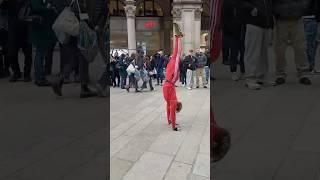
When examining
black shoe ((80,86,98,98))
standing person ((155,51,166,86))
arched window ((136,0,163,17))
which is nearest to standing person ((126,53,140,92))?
standing person ((155,51,166,86))

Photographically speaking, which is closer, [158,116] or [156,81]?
[158,116]

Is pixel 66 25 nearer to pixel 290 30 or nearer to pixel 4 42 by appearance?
pixel 4 42

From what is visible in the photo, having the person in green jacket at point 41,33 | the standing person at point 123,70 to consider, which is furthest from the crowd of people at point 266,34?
the standing person at point 123,70

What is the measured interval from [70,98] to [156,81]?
50.5 feet

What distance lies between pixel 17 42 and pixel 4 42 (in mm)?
39

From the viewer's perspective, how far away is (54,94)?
126cm

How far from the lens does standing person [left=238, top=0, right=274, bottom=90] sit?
3.67 feet

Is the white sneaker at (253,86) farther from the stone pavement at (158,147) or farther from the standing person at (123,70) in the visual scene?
the standing person at (123,70)

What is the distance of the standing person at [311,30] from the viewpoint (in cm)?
111

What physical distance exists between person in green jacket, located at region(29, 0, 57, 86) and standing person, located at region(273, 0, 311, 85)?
0.59 metres

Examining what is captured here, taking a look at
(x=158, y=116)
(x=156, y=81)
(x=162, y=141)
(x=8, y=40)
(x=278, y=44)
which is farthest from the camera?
(x=156, y=81)

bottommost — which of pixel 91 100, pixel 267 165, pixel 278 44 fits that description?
pixel 267 165

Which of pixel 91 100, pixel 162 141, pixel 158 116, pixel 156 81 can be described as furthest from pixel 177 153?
pixel 156 81

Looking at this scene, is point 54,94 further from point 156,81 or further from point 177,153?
point 156,81
